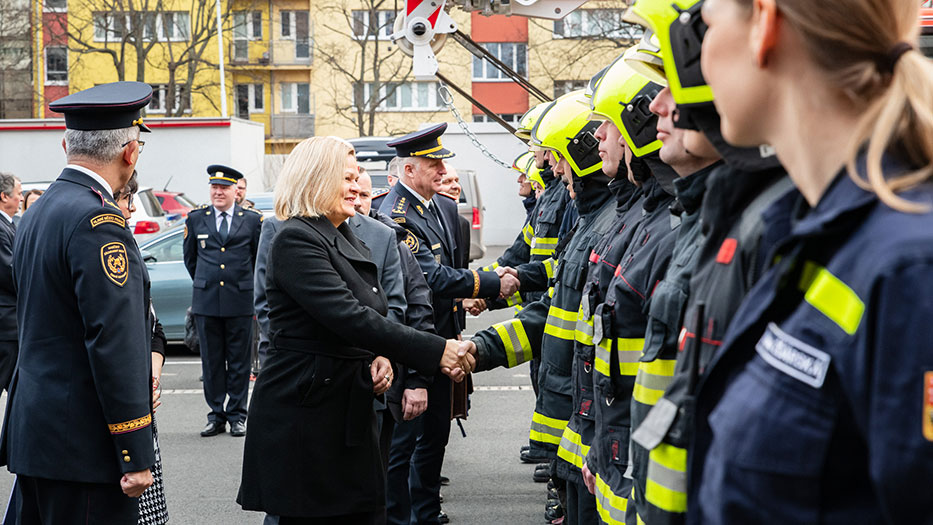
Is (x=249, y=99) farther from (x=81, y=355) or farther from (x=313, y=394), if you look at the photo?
(x=81, y=355)

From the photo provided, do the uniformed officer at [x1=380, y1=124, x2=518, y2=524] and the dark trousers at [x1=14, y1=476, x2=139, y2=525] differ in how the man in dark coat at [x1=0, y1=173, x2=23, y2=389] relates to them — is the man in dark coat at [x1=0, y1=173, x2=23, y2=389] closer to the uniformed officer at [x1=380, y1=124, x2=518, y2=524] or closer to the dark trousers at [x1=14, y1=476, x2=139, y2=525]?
Result: the uniformed officer at [x1=380, y1=124, x2=518, y2=524]

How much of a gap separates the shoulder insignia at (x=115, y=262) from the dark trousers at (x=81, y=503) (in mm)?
768

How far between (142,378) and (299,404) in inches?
27.3

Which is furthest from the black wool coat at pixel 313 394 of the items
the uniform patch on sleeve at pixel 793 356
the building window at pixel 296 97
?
the building window at pixel 296 97

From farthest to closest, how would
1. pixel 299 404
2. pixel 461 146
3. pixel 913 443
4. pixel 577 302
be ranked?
pixel 461 146, pixel 577 302, pixel 299 404, pixel 913 443

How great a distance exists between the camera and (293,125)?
2031 inches

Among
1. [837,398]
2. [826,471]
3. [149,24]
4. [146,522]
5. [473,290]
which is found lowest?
[146,522]

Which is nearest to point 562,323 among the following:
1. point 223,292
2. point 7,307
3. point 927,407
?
point 927,407

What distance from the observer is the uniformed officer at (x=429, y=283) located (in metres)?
6.49

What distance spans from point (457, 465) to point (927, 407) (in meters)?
7.08

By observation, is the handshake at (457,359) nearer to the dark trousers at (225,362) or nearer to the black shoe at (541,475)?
the black shoe at (541,475)

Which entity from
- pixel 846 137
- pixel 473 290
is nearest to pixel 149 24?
pixel 473 290

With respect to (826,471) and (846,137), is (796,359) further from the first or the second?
(846,137)

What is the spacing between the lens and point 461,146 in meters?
28.6
